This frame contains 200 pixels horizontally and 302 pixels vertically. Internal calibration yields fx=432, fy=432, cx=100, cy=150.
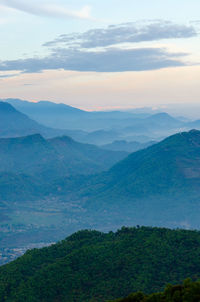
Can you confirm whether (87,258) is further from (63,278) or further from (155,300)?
(155,300)

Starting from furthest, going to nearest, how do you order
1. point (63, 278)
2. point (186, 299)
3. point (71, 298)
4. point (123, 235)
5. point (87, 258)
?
point (123, 235) < point (87, 258) < point (63, 278) < point (71, 298) < point (186, 299)

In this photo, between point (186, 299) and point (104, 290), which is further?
point (104, 290)

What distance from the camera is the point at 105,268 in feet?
238

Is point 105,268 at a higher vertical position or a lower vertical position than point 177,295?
lower

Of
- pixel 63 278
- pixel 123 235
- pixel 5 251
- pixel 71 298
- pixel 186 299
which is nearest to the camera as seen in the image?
pixel 186 299

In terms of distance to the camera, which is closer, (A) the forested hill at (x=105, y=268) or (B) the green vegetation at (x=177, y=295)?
(B) the green vegetation at (x=177, y=295)

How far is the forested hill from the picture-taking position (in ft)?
219

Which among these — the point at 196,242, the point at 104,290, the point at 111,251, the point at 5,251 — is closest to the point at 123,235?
the point at 111,251

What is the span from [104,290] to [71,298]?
5123 millimetres

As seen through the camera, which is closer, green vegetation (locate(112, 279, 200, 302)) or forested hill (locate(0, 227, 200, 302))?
green vegetation (locate(112, 279, 200, 302))

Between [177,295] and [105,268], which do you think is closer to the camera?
[177,295]

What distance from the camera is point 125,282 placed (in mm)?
67688

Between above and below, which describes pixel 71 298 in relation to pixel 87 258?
below

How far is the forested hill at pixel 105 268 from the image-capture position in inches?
2625
